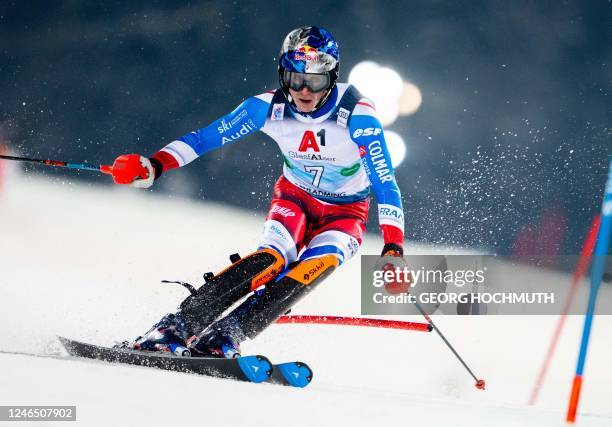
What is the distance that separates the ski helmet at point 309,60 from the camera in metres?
4.31

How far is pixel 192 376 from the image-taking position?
3230mm

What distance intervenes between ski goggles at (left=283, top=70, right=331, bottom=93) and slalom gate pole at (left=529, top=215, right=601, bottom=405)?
3593mm

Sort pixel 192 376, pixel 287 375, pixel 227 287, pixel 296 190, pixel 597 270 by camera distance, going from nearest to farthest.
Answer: pixel 597 270
pixel 192 376
pixel 287 375
pixel 227 287
pixel 296 190

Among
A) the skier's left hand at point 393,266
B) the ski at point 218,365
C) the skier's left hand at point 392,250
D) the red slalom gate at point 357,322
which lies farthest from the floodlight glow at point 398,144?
the ski at point 218,365

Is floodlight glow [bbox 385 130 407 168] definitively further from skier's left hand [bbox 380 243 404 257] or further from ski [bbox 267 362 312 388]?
ski [bbox 267 362 312 388]

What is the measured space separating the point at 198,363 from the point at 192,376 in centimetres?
37

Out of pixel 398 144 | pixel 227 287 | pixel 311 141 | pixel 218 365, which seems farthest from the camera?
pixel 398 144

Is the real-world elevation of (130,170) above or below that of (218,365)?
above

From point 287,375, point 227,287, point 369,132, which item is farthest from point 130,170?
point 287,375

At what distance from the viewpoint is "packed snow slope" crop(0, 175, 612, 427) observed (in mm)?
2566

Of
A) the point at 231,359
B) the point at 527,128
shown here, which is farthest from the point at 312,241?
the point at 527,128

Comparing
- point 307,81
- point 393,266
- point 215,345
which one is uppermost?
point 307,81

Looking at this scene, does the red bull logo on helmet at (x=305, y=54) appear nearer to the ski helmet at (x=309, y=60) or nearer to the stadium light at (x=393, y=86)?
the ski helmet at (x=309, y=60)

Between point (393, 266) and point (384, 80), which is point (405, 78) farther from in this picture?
point (393, 266)
